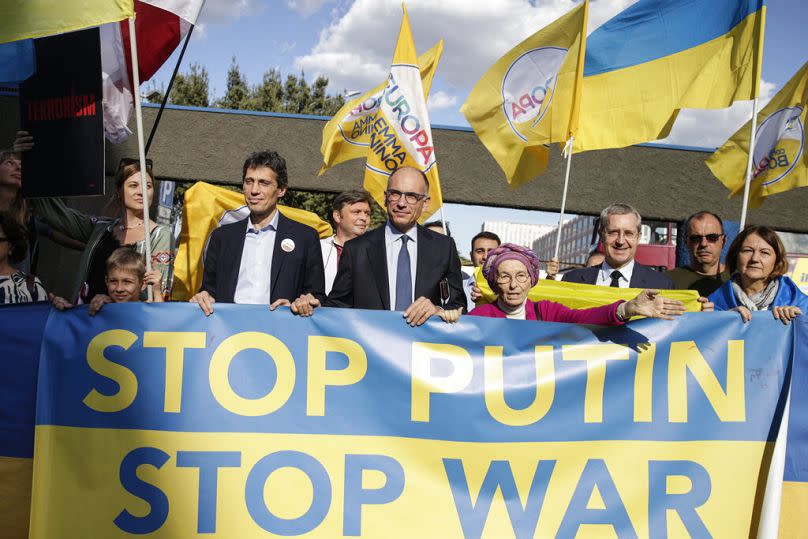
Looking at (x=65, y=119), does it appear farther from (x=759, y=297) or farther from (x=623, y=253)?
(x=759, y=297)

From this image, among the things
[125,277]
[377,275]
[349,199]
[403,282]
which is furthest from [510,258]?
[349,199]

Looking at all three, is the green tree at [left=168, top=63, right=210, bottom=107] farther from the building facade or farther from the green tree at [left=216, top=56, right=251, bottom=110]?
the building facade

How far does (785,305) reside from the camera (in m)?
3.62

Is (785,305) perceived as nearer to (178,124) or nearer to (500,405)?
(500,405)

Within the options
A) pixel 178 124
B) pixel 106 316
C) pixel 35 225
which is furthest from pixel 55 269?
pixel 106 316

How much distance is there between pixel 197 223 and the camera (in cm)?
589

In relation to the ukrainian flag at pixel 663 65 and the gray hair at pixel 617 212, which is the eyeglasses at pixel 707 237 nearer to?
the gray hair at pixel 617 212

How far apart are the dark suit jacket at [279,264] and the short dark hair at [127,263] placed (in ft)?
1.05

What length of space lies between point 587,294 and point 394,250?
102cm

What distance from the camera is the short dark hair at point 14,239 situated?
377 centimetres

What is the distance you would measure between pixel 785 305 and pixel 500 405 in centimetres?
148

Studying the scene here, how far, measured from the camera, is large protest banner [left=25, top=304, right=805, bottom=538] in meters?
3.20

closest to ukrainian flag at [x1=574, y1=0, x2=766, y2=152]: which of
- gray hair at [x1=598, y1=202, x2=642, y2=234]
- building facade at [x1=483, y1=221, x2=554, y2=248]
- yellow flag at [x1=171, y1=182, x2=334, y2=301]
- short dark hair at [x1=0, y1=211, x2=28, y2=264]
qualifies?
gray hair at [x1=598, y1=202, x2=642, y2=234]

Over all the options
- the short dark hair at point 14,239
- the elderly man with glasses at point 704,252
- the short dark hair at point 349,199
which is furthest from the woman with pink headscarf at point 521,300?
the short dark hair at point 14,239
